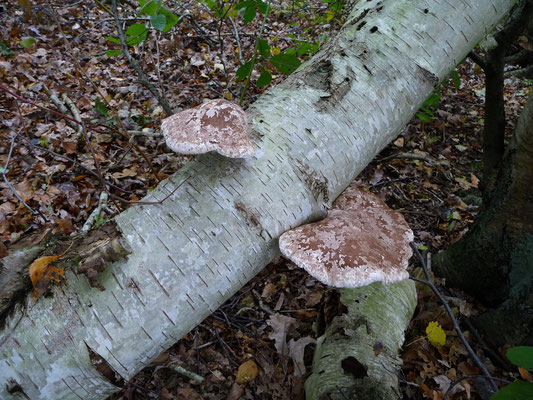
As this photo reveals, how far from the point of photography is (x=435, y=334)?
114 inches

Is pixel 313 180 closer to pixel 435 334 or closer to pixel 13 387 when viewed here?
pixel 13 387

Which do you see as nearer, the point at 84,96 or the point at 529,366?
the point at 529,366

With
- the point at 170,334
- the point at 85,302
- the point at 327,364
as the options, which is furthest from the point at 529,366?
the point at 85,302

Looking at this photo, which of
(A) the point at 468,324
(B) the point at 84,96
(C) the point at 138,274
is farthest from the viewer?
(B) the point at 84,96

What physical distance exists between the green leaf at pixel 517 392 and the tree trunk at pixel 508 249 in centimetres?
173

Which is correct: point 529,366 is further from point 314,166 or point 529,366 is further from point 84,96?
point 84,96

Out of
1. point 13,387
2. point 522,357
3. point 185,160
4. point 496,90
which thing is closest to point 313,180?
point 522,357

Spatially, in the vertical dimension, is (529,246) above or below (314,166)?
below

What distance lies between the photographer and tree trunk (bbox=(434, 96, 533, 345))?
2723mm

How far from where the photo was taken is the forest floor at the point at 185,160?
2.81m

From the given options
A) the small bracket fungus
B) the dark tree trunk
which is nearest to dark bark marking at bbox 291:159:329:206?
the small bracket fungus

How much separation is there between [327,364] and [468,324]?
1493mm

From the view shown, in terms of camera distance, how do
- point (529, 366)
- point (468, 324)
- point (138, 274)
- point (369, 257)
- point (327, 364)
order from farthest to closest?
point (468, 324) → point (327, 364) → point (369, 257) → point (138, 274) → point (529, 366)

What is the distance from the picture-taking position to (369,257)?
1.85 meters
